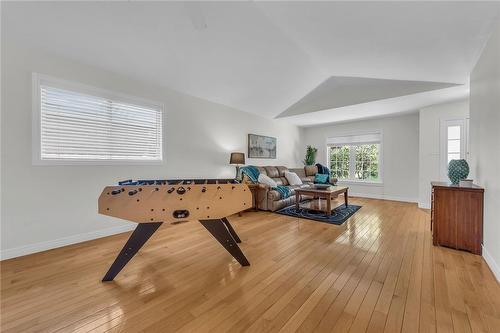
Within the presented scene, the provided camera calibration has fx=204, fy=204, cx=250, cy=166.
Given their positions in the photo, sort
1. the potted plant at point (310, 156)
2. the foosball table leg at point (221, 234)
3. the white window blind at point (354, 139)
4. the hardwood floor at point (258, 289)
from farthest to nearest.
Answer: the potted plant at point (310, 156) → the white window blind at point (354, 139) → the foosball table leg at point (221, 234) → the hardwood floor at point (258, 289)

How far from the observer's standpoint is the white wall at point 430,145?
4469 mm

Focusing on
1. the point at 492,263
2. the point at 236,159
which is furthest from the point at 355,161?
the point at 492,263

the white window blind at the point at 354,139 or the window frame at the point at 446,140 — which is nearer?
the window frame at the point at 446,140

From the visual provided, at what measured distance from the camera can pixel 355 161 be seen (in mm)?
6594

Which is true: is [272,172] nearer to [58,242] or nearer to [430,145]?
[430,145]

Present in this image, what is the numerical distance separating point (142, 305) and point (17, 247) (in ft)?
6.50

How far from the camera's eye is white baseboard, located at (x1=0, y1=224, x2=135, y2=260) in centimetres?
225

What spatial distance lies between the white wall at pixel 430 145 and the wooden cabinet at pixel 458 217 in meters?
2.58

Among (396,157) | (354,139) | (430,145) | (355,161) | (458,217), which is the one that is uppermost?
(354,139)

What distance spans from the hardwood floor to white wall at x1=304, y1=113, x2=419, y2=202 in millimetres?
3487

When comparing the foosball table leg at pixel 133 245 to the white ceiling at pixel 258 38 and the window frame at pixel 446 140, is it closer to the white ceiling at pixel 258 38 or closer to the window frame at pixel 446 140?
the white ceiling at pixel 258 38

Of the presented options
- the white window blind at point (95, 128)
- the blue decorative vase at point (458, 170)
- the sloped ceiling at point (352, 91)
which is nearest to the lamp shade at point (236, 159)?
the white window blind at point (95, 128)

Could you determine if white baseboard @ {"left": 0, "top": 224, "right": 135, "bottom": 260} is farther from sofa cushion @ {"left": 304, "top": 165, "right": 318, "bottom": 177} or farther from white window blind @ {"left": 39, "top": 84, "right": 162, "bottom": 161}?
sofa cushion @ {"left": 304, "top": 165, "right": 318, "bottom": 177}

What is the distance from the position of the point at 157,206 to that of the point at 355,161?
6.40 meters
